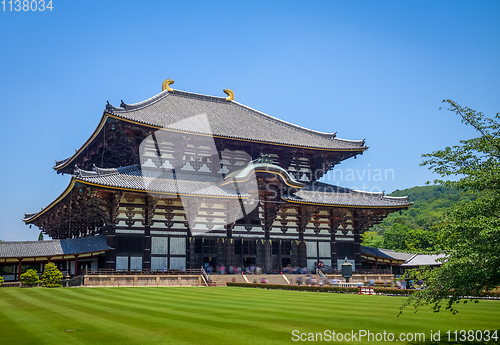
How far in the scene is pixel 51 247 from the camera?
125 ft

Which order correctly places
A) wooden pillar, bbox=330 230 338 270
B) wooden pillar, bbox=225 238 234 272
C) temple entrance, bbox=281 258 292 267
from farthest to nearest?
wooden pillar, bbox=330 230 338 270 → temple entrance, bbox=281 258 292 267 → wooden pillar, bbox=225 238 234 272

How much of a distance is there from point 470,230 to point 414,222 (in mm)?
126232

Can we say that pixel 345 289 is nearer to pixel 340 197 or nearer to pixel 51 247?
pixel 340 197

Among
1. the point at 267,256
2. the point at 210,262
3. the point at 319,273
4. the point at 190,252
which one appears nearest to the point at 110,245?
the point at 190,252

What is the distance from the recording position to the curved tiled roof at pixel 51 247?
3684cm

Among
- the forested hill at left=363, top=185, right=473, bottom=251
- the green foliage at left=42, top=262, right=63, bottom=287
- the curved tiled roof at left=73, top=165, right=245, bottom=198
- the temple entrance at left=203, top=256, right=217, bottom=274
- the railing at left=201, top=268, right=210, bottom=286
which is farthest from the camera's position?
the forested hill at left=363, top=185, right=473, bottom=251

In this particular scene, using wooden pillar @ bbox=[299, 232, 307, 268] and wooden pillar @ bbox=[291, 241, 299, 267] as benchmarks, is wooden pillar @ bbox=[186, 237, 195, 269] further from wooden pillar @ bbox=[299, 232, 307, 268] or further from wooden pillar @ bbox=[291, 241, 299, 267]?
wooden pillar @ bbox=[299, 232, 307, 268]

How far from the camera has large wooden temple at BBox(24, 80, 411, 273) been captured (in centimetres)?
3878

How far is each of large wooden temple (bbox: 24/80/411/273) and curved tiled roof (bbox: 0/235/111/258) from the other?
0.97 m

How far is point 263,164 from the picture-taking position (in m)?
41.6

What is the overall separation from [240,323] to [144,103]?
3701 centimetres

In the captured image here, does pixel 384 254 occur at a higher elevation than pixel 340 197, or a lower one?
lower

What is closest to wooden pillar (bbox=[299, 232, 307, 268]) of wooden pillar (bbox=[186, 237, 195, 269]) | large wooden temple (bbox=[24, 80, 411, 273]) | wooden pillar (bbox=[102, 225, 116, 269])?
large wooden temple (bbox=[24, 80, 411, 273])

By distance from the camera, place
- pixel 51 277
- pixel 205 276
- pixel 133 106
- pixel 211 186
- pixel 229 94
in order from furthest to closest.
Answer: pixel 229 94 < pixel 133 106 < pixel 211 186 < pixel 205 276 < pixel 51 277
